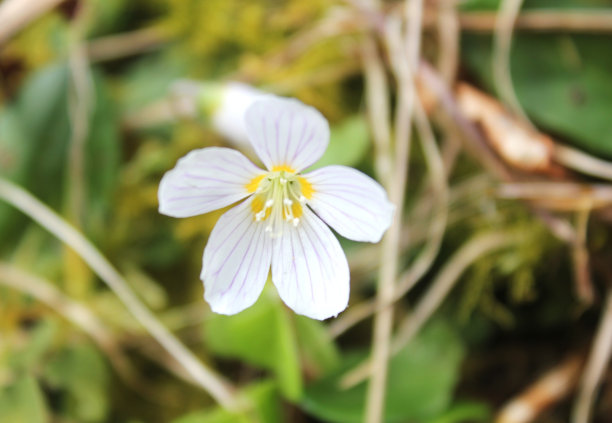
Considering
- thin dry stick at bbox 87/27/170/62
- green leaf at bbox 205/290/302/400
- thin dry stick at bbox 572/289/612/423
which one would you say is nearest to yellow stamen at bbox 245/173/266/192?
green leaf at bbox 205/290/302/400

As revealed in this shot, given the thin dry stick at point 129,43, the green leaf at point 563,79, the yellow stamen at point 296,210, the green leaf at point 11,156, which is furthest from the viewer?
the thin dry stick at point 129,43

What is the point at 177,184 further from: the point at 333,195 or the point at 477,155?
the point at 477,155

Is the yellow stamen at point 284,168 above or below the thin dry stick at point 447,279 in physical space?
below

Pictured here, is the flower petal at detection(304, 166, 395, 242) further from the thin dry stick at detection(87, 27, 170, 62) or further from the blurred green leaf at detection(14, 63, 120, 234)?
the thin dry stick at detection(87, 27, 170, 62)

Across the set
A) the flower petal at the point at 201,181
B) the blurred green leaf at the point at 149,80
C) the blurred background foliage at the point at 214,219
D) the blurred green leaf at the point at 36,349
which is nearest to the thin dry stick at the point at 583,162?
the blurred background foliage at the point at 214,219

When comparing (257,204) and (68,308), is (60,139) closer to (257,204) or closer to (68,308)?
(68,308)

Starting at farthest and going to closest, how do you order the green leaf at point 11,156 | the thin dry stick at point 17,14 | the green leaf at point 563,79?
the thin dry stick at point 17,14 → the green leaf at point 11,156 → the green leaf at point 563,79

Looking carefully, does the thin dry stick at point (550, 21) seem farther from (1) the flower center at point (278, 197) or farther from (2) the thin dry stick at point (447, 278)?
(1) the flower center at point (278, 197)

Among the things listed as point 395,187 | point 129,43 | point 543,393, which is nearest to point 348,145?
point 395,187
